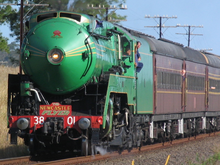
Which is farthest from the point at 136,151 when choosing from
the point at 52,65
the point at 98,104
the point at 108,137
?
the point at 52,65

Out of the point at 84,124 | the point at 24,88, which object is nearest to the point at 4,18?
the point at 24,88

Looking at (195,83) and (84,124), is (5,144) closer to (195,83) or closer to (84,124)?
(84,124)

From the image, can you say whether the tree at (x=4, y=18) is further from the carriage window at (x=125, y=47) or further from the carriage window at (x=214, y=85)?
the carriage window at (x=125, y=47)

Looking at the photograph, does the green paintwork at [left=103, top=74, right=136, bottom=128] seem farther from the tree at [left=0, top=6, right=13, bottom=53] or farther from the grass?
the tree at [left=0, top=6, right=13, bottom=53]

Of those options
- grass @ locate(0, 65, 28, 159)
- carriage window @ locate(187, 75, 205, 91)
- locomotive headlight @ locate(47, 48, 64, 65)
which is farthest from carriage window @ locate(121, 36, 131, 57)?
carriage window @ locate(187, 75, 205, 91)

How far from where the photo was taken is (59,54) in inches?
414

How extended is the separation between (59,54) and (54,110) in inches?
59.0

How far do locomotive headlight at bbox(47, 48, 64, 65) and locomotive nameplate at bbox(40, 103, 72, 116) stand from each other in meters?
1.21

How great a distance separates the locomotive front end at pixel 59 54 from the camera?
34.7ft

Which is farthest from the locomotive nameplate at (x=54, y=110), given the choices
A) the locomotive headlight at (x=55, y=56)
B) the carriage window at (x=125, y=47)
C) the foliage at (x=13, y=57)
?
the foliage at (x=13, y=57)

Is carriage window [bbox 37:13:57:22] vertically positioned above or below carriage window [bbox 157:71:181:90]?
above

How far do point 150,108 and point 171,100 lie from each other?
2581 millimetres

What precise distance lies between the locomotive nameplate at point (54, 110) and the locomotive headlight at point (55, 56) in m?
1.21

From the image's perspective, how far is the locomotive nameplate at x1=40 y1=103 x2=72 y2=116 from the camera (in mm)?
11031
